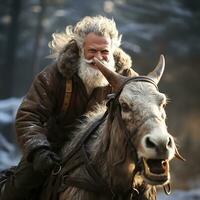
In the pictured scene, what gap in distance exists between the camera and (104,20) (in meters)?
4.56

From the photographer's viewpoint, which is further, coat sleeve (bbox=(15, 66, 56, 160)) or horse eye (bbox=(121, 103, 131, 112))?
coat sleeve (bbox=(15, 66, 56, 160))

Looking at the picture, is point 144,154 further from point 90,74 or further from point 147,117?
point 90,74

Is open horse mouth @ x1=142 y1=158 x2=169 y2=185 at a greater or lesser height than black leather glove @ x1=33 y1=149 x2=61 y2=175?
greater

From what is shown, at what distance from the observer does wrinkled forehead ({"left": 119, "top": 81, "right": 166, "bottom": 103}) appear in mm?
3485

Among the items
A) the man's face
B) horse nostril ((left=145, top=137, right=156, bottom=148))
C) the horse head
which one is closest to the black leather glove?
the horse head

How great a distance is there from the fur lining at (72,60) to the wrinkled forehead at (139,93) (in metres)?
0.82

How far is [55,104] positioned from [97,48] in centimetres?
49

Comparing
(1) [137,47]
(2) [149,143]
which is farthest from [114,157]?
(1) [137,47]

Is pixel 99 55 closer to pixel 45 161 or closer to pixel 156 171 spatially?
pixel 45 161

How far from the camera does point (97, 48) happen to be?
4.34 m

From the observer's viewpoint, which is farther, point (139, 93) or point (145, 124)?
point (139, 93)

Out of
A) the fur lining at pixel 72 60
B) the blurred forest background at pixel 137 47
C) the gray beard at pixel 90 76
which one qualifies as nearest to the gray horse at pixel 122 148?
the gray beard at pixel 90 76

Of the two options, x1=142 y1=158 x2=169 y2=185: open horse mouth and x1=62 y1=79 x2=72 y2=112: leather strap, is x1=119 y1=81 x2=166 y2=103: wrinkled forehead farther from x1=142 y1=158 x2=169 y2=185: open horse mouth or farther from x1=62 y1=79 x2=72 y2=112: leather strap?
x1=62 y1=79 x2=72 y2=112: leather strap

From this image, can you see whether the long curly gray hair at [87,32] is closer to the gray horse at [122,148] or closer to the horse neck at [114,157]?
the gray horse at [122,148]
